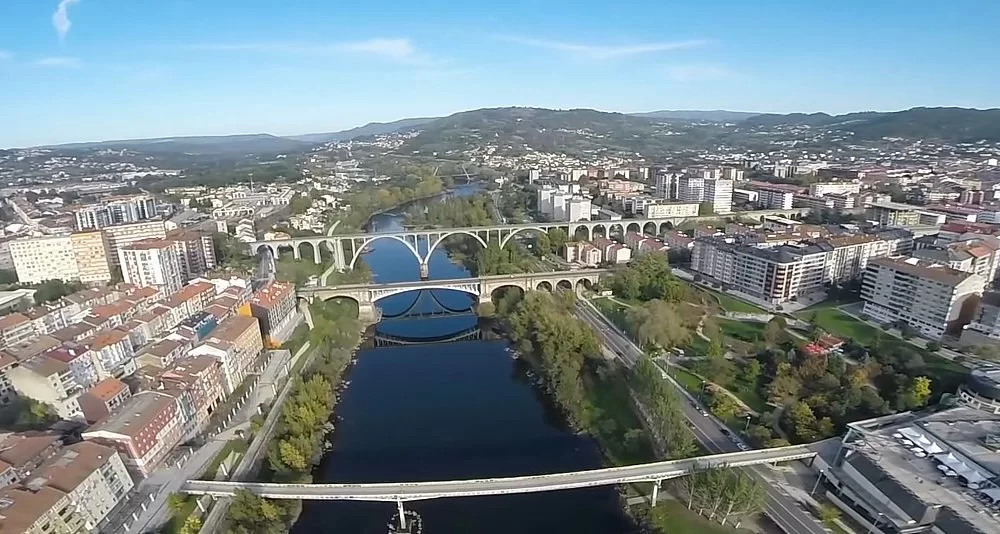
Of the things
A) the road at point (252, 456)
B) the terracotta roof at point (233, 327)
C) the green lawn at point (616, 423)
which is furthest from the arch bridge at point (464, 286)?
the green lawn at point (616, 423)

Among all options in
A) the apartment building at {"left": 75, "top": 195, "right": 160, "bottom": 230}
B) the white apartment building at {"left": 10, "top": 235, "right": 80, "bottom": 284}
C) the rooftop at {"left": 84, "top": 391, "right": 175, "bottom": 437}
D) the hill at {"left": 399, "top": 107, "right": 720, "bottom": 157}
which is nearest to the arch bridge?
the rooftop at {"left": 84, "top": 391, "right": 175, "bottom": 437}

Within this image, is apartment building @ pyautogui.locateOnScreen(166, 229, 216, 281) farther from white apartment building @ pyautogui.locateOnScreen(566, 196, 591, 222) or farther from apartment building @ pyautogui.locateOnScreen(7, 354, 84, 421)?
white apartment building @ pyautogui.locateOnScreen(566, 196, 591, 222)

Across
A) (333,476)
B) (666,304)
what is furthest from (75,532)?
(666,304)

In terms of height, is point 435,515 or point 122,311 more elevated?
point 122,311

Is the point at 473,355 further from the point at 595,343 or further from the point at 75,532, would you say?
the point at 75,532

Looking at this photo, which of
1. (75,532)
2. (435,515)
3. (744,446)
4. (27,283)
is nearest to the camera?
(75,532)
